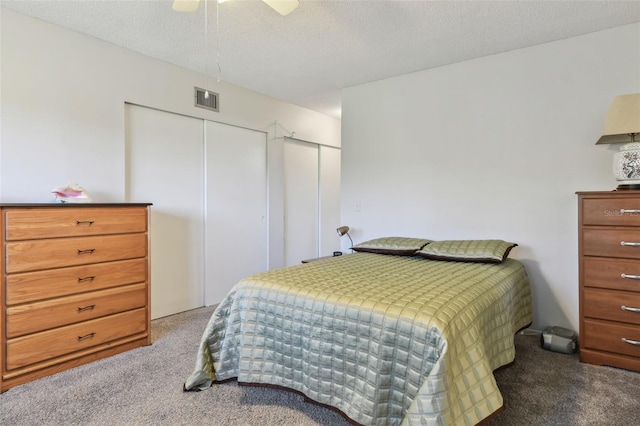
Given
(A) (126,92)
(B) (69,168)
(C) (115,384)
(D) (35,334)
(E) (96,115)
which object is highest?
(A) (126,92)

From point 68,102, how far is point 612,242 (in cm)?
388

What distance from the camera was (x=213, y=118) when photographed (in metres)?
3.60

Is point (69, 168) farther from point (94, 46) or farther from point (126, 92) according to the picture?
Result: point (94, 46)

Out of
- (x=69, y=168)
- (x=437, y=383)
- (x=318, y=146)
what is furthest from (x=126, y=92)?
(x=437, y=383)

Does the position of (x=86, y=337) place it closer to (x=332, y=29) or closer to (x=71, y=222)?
(x=71, y=222)

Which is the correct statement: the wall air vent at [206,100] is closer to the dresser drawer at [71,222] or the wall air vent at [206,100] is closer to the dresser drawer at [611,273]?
the dresser drawer at [71,222]

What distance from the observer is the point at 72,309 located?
87.0 inches

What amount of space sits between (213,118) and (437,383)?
3.24m

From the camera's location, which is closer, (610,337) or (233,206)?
(610,337)

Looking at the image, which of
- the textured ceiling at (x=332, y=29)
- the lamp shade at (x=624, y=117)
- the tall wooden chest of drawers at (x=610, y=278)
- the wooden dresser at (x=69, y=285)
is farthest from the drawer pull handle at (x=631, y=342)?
the wooden dresser at (x=69, y=285)

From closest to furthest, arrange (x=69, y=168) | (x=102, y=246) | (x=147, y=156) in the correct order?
(x=102, y=246) → (x=69, y=168) → (x=147, y=156)

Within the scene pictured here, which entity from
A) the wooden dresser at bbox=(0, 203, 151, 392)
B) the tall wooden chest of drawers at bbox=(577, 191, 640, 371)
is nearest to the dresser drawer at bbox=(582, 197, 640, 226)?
the tall wooden chest of drawers at bbox=(577, 191, 640, 371)

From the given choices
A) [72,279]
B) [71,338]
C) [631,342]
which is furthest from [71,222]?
[631,342]

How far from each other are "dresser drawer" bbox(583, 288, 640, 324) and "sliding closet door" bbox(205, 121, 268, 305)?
10.3ft
